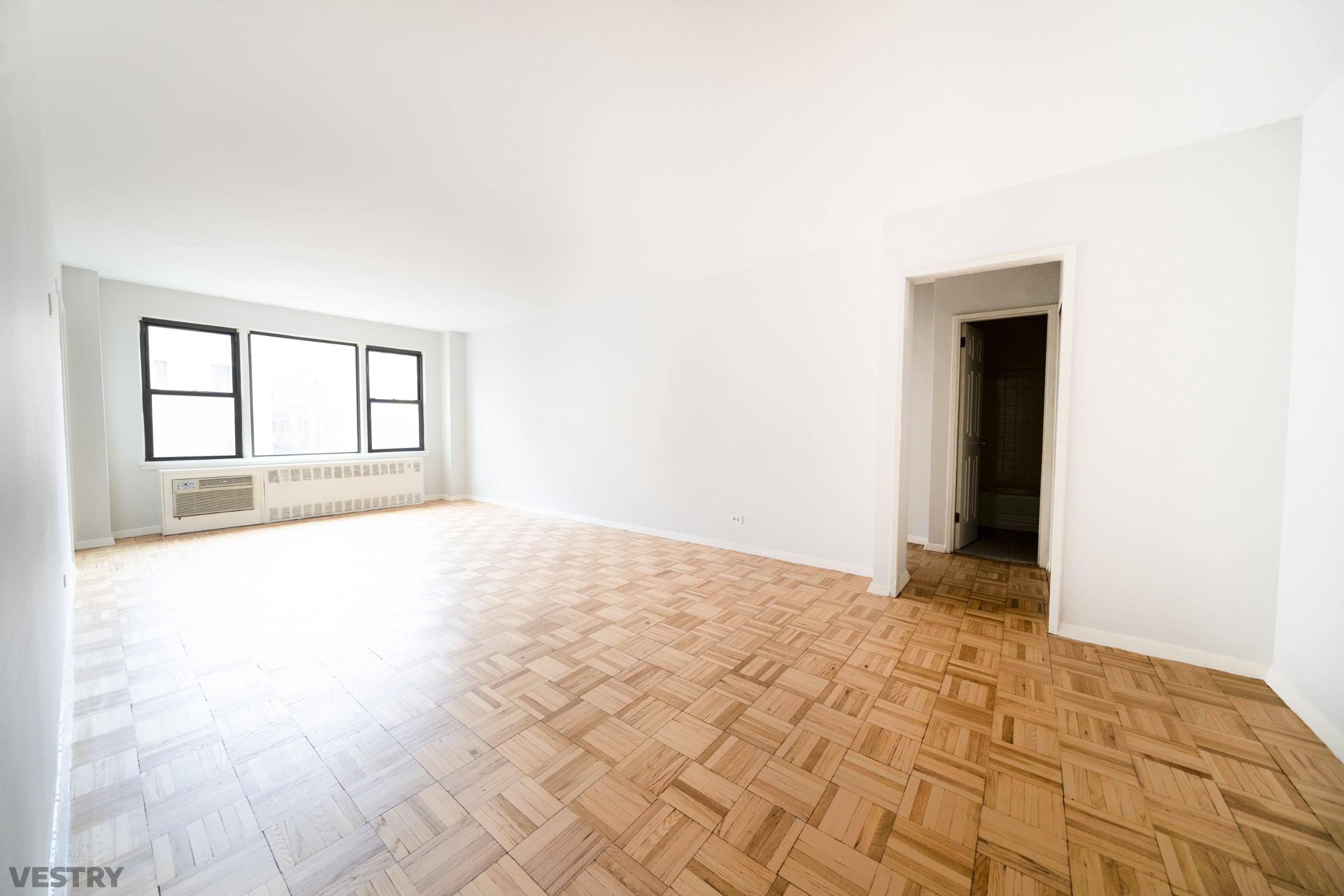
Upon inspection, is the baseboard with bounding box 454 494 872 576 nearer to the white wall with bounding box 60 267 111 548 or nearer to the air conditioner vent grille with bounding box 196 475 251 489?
the air conditioner vent grille with bounding box 196 475 251 489

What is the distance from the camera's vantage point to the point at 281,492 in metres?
5.57

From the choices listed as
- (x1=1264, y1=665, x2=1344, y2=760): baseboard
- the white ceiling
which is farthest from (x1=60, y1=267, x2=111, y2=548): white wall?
(x1=1264, y1=665, x2=1344, y2=760): baseboard

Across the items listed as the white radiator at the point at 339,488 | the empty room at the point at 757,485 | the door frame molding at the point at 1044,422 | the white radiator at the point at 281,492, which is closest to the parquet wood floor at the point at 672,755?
the empty room at the point at 757,485

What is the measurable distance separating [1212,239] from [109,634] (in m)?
6.26

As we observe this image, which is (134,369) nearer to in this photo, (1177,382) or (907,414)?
(907,414)

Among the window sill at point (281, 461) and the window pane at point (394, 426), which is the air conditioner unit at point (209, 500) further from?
the window pane at point (394, 426)

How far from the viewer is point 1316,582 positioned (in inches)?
74.7

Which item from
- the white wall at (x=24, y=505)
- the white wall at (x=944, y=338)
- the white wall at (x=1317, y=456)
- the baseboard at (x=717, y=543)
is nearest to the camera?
the white wall at (x=24, y=505)

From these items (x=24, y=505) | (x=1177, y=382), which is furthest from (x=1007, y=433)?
(x=24, y=505)

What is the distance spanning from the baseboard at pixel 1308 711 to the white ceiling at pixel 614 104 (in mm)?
2529

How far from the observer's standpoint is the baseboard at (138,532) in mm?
4750

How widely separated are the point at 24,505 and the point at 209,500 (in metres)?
5.21

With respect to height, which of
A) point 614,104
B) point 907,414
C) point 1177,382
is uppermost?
point 614,104

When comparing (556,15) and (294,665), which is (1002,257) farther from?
(294,665)
